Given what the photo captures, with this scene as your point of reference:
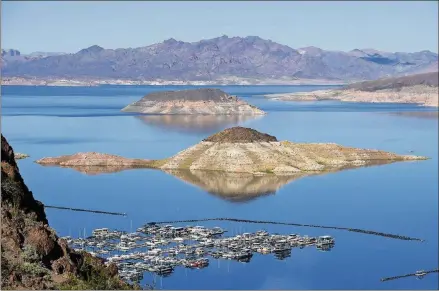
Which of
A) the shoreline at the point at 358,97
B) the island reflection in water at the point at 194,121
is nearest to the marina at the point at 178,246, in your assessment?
the shoreline at the point at 358,97

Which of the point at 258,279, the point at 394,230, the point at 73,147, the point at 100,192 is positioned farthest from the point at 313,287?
the point at 73,147

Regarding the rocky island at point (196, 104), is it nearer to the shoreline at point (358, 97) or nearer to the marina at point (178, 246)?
the shoreline at point (358, 97)

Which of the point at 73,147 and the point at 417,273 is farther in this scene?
the point at 73,147

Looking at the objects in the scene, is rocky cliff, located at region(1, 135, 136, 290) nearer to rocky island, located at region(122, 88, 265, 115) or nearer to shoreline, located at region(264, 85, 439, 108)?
shoreline, located at region(264, 85, 439, 108)

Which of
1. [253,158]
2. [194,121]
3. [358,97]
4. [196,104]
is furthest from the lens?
[358,97]

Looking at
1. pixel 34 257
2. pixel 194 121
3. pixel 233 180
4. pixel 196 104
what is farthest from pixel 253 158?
pixel 196 104

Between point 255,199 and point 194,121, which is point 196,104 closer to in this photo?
point 194,121

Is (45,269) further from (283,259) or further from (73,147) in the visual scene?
(73,147)
